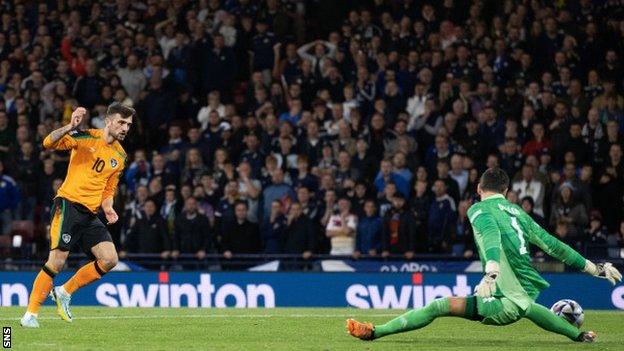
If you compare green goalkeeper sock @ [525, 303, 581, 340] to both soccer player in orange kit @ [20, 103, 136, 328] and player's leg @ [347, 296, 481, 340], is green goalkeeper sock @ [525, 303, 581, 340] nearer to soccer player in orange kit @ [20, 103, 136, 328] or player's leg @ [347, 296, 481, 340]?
player's leg @ [347, 296, 481, 340]

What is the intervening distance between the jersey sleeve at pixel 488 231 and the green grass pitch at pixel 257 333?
3.95 ft

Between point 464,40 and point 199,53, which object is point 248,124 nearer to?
point 199,53

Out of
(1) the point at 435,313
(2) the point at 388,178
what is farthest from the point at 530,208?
(1) the point at 435,313

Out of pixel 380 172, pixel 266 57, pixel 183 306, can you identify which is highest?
pixel 266 57

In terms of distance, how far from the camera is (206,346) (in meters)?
11.7

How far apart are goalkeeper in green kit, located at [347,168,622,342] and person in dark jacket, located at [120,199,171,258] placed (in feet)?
35.8

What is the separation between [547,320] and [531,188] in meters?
9.71

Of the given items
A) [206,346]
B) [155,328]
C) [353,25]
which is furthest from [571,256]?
[353,25]

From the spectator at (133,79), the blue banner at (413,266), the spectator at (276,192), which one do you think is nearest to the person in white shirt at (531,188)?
the blue banner at (413,266)

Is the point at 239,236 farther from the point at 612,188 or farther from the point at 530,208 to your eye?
the point at 612,188

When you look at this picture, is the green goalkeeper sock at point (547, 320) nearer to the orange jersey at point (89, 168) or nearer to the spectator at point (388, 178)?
the orange jersey at point (89, 168)

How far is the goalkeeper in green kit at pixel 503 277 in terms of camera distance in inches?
440

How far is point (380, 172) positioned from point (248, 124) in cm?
277

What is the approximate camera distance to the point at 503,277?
37.0 ft
